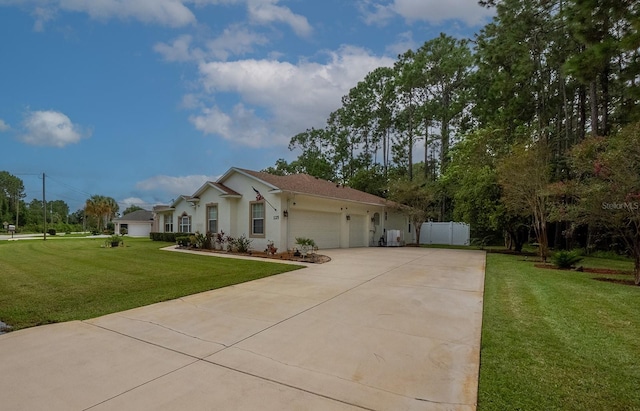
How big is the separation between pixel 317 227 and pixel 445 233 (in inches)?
490

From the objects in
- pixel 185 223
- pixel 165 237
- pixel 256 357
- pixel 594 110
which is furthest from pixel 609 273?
pixel 165 237

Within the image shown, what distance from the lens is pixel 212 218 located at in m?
17.4

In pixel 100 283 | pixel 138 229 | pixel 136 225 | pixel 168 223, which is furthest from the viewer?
pixel 138 229

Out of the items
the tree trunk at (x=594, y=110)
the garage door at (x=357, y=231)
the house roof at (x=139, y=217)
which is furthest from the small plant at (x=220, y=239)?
the house roof at (x=139, y=217)

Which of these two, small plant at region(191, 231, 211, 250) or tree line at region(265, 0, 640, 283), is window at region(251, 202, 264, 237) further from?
tree line at region(265, 0, 640, 283)

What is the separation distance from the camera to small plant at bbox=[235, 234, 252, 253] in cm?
1529

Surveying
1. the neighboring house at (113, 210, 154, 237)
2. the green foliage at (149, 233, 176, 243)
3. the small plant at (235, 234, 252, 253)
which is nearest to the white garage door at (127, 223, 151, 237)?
the neighboring house at (113, 210, 154, 237)

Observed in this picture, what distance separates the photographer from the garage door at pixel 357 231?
20031 mm

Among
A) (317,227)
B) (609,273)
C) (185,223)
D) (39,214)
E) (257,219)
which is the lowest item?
(609,273)

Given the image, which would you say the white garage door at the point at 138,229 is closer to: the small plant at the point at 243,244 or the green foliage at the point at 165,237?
the green foliage at the point at 165,237

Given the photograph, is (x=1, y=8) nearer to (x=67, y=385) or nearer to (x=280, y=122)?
(x=67, y=385)

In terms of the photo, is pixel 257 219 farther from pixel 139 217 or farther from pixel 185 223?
pixel 139 217

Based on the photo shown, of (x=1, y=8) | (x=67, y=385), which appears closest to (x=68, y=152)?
(x=1, y=8)

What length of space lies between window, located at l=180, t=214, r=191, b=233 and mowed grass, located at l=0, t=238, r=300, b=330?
10531mm
